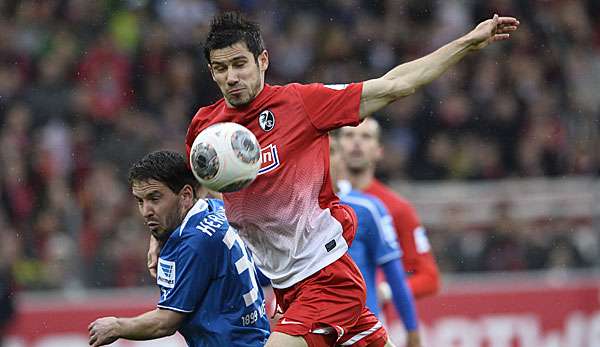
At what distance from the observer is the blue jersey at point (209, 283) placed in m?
5.20

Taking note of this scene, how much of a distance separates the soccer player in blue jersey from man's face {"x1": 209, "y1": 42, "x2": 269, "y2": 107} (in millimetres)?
1674

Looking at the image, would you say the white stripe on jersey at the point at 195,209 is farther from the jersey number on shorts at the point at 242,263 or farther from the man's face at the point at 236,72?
the man's face at the point at 236,72

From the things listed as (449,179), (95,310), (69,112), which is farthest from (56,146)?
(449,179)

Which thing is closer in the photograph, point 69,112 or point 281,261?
point 281,261

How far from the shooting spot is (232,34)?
17.3ft

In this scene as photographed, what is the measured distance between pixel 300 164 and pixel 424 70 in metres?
0.70

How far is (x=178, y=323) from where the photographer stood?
5234 mm

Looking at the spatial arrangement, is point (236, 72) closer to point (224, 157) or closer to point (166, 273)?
point (224, 157)

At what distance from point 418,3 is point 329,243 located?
1079cm

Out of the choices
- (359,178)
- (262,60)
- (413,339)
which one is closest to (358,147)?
(359,178)

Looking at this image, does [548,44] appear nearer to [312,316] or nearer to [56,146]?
[56,146]

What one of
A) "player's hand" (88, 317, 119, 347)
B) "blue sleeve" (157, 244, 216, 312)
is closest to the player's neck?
"blue sleeve" (157, 244, 216, 312)

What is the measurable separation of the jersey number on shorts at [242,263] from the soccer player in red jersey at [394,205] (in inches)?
95.4

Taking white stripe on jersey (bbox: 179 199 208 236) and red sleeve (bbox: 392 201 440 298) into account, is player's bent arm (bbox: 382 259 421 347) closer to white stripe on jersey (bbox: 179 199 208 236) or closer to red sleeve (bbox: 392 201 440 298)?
red sleeve (bbox: 392 201 440 298)
